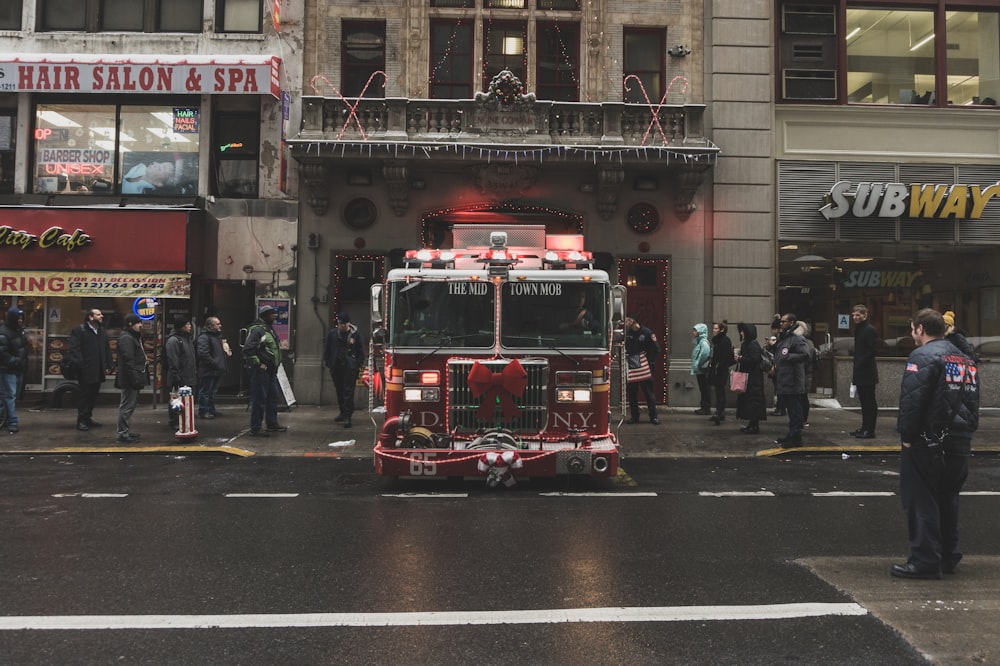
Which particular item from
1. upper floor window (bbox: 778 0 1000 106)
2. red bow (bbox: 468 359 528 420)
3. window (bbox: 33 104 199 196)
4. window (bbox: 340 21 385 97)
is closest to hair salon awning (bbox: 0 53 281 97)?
window (bbox: 33 104 199 196)

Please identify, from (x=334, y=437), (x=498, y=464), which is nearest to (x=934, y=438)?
(x=498, y=464)

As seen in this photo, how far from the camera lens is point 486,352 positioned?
806 centimetres

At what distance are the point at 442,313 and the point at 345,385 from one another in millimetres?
5400

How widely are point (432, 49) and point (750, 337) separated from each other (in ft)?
30.8

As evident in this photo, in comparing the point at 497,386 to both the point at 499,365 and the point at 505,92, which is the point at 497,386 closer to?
the point at 499,365

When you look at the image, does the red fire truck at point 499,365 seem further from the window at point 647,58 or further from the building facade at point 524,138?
the window at point 647,58

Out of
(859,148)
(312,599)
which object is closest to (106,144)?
(312,599)

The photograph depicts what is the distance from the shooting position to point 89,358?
1192cm

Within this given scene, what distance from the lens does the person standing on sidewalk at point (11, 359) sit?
1160 centimetres

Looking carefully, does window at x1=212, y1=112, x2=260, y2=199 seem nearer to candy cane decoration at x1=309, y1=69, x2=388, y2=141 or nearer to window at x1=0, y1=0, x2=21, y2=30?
candy cane decoration at x1=309, y1=69, x2=388, y2=141

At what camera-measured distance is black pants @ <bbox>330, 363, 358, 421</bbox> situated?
12.9 metres

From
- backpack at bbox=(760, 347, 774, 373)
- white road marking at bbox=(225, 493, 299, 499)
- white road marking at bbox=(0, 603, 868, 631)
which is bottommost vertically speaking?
white road marking at bbox=(0, 603, 868, 631)

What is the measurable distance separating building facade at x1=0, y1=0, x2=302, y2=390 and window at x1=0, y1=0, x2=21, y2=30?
3 centimetres

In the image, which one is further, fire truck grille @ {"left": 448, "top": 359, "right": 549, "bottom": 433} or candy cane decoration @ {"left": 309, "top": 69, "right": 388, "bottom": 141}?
candy cane decoration @ {"left": 309, "top": 69, "right": 388, "bottom": 141}
